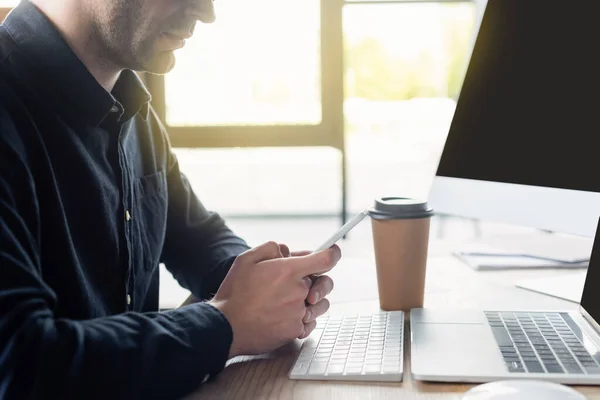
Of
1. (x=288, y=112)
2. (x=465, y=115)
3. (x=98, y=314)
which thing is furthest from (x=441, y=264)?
(x=288, y=112)

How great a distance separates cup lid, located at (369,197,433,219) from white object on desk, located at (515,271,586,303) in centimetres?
26

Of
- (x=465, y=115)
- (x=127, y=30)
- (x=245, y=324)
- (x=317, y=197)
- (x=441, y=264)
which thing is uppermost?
(x=127, y=30)

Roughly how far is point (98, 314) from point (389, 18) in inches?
118

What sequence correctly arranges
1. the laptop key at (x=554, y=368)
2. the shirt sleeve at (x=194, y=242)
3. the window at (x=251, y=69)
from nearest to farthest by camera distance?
the laptop key at (x=554, y=368) < the shirt sleeve at (x=194, y=242) < the window at (x=251, y=69)

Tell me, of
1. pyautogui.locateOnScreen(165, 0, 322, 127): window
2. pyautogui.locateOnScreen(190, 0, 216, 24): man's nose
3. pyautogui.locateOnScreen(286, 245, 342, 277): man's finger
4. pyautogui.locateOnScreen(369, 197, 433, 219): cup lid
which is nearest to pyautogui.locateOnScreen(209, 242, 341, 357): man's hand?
pyautogui.locateOnScreen(286, 245, 342, 277): man's finger

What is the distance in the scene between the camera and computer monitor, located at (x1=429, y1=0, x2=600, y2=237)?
864 millimetres

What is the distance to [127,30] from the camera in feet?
3.03

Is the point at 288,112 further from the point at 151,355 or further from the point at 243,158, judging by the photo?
the point at 243,158

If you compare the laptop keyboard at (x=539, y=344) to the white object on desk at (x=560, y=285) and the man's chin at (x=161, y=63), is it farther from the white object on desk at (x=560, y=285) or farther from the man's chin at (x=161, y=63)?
the man's chin at (x=161, y=63)

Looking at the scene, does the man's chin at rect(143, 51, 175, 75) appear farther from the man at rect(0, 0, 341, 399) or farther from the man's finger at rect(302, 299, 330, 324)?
the man's finger at rect(302, 299, 330, 324)

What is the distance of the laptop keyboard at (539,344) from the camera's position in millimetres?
624

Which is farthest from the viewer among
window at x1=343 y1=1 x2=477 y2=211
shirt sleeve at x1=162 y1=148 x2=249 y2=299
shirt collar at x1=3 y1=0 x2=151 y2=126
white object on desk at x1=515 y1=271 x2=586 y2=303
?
window at x1=343 y1=1 x2=477 y2=211

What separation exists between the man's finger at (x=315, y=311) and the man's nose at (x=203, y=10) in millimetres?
494

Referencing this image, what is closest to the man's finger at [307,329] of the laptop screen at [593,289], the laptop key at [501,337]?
the laptop key at [501,337]
